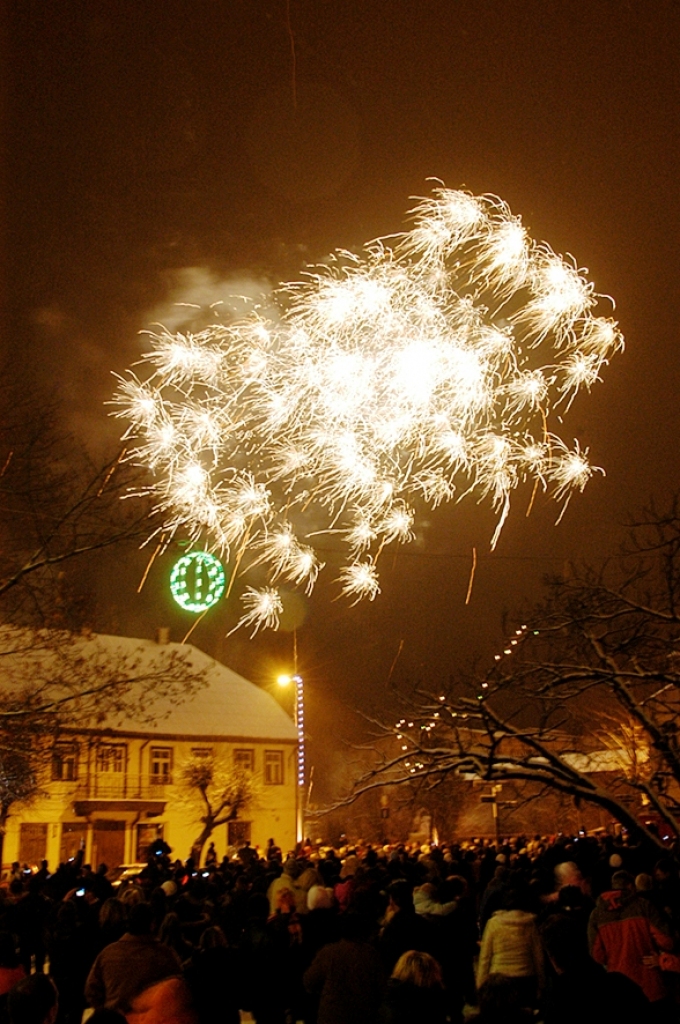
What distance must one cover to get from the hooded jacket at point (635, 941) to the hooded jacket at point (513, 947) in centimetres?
42

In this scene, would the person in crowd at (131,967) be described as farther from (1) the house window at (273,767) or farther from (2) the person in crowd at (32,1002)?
(1) the house window at (273,767)

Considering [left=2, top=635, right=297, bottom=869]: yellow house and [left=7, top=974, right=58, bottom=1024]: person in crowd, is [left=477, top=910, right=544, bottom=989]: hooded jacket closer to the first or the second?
[left=7, top=974, right=58, bottom=1024]: person in crowd

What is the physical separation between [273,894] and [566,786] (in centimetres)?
559

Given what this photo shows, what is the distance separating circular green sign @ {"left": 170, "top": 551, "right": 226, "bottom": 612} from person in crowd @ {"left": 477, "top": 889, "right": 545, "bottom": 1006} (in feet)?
49.7

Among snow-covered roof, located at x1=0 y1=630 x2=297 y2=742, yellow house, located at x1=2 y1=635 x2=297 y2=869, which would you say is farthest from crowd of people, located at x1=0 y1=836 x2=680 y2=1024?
snow-covered roof, located at x1=0 y1=630 x2=297 y2=742

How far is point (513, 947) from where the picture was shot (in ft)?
21.7

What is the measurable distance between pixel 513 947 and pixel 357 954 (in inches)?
64.4

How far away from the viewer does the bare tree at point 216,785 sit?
39.6m

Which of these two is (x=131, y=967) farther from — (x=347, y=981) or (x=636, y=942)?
(x=636, y=942)

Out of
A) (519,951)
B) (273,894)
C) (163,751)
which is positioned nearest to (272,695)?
(163,751)

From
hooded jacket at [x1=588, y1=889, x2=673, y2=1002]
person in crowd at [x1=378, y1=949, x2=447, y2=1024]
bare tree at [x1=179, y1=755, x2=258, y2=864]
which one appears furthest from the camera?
bare tree at [x1=179, y1=755, x2=258, y2=864]

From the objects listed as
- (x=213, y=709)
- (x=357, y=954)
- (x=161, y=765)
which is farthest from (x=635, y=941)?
Result: (x=213, y=709)

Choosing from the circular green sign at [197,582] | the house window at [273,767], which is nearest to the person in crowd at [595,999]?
the circular green sign at [197,582]

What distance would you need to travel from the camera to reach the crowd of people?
167 inches
